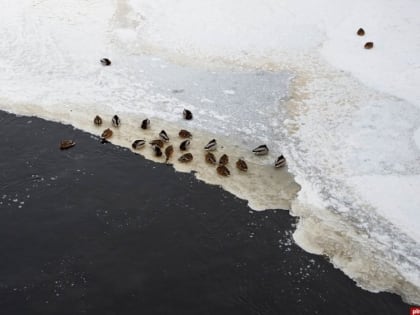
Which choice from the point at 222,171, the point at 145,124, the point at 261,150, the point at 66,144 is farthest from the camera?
the point at 145,124

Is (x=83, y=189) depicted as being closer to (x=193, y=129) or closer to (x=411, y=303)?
(x=193, y=129)

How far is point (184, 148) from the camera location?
36.0 ft

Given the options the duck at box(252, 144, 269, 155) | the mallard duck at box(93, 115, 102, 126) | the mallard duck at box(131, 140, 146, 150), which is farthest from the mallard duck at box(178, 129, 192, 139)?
the mallard duck at box(93, 115, 102, 126)

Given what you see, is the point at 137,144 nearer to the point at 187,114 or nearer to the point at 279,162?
the point at 187,114

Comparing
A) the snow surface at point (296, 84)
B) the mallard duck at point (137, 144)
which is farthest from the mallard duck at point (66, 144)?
the mallard duck at point (137, 144)

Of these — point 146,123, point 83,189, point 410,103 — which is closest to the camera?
point 83,189

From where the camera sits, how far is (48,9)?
17.5 m

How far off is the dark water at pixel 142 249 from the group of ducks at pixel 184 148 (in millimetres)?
454

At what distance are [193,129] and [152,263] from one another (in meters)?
4.39

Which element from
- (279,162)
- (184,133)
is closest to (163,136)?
(184,133)

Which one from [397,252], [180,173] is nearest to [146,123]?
[180,173]

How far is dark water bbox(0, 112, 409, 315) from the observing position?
304 inches

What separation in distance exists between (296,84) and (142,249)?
24.9 feet

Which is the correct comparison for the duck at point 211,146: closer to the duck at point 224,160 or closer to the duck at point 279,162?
the duck at point 224,160
